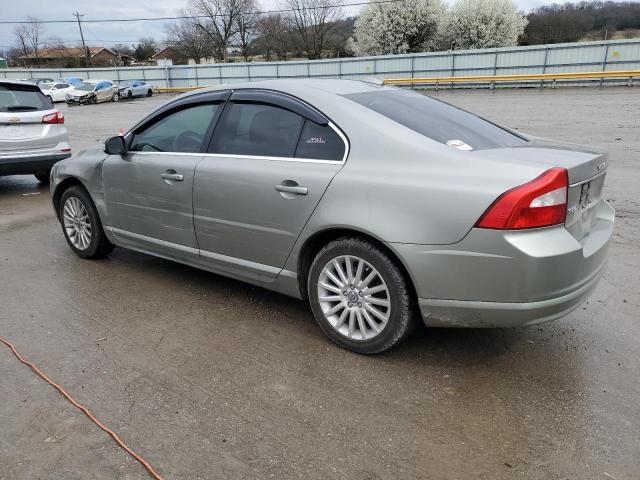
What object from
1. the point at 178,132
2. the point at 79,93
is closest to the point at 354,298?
the point at 178,132

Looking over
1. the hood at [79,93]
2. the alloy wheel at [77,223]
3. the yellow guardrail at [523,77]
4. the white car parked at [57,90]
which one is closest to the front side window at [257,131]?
the alloy wheel at [77,223]

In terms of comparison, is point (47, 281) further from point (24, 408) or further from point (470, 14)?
point (470, 14)

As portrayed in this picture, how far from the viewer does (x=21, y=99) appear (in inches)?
328

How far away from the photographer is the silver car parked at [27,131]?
26.2 ft

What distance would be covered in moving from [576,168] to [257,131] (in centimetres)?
202

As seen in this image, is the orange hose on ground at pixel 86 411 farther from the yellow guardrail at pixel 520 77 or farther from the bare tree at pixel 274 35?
the bare tree at pixel 274 35

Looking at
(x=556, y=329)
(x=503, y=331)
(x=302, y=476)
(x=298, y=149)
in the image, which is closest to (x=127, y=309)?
(x=298, y=149)

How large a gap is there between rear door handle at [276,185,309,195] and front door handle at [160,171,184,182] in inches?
37.9

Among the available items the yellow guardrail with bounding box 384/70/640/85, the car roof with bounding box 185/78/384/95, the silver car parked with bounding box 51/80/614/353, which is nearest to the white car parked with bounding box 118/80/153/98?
the yellow guardrail with bounding box 384/70/640/85

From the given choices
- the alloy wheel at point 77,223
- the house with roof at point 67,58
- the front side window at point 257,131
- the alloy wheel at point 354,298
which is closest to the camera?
the alloy wheel at point 354,298

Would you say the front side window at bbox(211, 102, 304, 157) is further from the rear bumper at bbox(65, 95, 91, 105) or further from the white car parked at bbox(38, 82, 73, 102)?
the white car parked at bbox(38, 82, 73, 102)

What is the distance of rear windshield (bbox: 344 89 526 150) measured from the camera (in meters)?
3.30

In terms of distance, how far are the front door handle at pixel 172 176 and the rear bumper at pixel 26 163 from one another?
507cm

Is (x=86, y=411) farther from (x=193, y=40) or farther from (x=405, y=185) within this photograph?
(x=193, y=40)
